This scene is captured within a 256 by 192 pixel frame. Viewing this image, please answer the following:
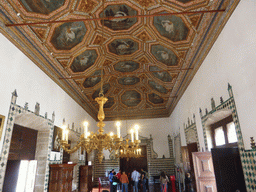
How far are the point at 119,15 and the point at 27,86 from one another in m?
3.91

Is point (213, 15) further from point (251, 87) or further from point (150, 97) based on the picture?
point (150, 97)

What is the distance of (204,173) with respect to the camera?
5.94 metres

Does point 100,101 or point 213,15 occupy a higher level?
point 213,15

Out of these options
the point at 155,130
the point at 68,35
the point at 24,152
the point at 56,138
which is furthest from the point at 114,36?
the point at 155,130

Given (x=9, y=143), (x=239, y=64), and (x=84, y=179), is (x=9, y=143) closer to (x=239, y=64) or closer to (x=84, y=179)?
(x=239, y=64)

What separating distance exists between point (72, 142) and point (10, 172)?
256 inches

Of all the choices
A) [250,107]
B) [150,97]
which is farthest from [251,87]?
[150,97]

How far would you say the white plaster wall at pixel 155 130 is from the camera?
15328 millimetres

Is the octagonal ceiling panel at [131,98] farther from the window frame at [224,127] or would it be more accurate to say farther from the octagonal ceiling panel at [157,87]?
the window frame at [224,127]

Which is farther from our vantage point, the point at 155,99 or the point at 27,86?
the point at 155,99

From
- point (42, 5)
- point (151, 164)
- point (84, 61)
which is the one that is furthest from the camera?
point (151, 164)

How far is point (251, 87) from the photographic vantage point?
3996 mm

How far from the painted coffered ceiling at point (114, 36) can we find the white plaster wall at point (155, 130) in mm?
5004

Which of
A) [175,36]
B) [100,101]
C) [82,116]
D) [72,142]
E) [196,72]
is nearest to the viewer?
[100,101]
